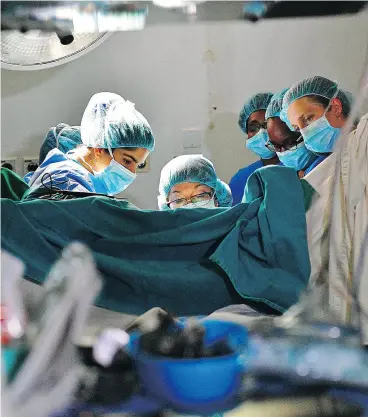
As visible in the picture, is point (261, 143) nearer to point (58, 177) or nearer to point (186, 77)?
point (186, 77)

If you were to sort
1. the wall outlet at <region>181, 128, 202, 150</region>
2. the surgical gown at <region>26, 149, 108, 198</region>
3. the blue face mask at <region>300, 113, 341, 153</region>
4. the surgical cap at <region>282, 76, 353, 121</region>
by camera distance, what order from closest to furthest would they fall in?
the surgical gown at <region>26, 149, 108, 198</region>
the blue face mask at <region>300, 113, 341, 153</region>
the surgical cap at <region>282, 76, 353, 121</region>
the wall outlet at <region>181, 128, 202, 150</region>

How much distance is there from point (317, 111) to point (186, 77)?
109 cm

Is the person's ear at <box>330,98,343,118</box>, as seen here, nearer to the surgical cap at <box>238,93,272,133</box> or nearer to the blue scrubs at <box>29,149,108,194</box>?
the surgical cap at <box>238,93,272,133</box>

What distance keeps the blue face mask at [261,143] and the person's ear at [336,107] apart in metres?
0.56

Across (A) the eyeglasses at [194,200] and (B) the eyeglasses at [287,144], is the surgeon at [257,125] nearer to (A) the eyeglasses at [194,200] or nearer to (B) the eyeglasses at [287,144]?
(B) the eyeglasses at [287,144]

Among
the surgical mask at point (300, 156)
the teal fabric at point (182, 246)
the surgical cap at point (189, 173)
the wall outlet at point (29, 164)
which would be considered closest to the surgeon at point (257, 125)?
the surgical cap at point (189, 173)

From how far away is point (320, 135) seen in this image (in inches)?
64.2

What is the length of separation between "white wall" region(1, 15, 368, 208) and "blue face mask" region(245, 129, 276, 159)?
400 millimetres

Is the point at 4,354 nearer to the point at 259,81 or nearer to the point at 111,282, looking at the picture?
the point at 111,282

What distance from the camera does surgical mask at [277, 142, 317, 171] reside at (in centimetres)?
178

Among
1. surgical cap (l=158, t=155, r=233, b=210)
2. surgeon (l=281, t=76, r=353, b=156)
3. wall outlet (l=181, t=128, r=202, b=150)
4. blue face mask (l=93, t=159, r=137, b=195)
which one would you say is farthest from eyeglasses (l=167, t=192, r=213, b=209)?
wall outlet (l=181, t=128, r=202, b=150)

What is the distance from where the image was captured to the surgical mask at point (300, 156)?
178 cm

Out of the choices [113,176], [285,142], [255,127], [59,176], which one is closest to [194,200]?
[113,176]

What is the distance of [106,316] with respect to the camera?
0.99m
